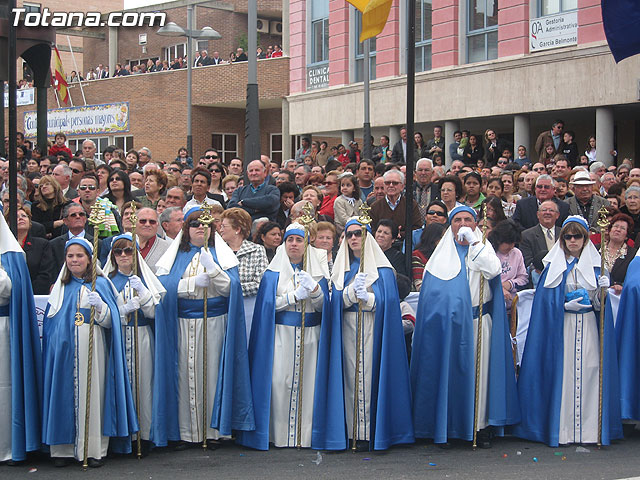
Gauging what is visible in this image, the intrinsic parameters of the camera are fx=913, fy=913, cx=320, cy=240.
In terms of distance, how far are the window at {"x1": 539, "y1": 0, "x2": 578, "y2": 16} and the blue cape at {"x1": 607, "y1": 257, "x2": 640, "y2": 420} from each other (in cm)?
1289

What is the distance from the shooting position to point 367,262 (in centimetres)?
723

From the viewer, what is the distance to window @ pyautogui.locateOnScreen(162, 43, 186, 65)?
1577 inches

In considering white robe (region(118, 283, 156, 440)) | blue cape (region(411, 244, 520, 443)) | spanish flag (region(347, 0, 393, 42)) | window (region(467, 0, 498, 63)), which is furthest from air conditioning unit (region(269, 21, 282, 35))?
white robe (region(118, 283, 156, 440))

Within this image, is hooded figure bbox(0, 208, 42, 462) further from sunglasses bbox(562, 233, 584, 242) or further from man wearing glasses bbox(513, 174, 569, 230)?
man wearing glasses bbox(513, 174, 569, 230)

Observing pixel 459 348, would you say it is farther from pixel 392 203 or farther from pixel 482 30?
pixel 482 30

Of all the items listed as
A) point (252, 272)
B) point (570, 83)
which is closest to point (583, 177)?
point (252, 272)

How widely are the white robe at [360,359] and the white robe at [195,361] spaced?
38.2 inches

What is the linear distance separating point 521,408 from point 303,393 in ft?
A: 5.83

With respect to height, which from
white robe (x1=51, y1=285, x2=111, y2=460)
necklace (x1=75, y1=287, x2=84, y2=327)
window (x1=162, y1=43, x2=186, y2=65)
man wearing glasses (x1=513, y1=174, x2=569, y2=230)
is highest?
window (x1=162, y1=43, x2=186, y2=65)

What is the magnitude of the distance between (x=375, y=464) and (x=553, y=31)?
585 inches

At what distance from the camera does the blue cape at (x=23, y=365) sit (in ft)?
21.9

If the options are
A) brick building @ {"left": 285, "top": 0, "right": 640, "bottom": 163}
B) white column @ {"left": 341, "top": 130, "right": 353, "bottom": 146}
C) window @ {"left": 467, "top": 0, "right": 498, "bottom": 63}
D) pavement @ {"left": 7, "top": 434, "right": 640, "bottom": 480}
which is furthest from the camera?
white column @ {"left": 341, "top": 130, "right": 353, "bottom": 146}

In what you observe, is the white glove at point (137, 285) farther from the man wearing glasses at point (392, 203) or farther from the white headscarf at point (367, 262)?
the man wearing glasses at point (392, 203)
